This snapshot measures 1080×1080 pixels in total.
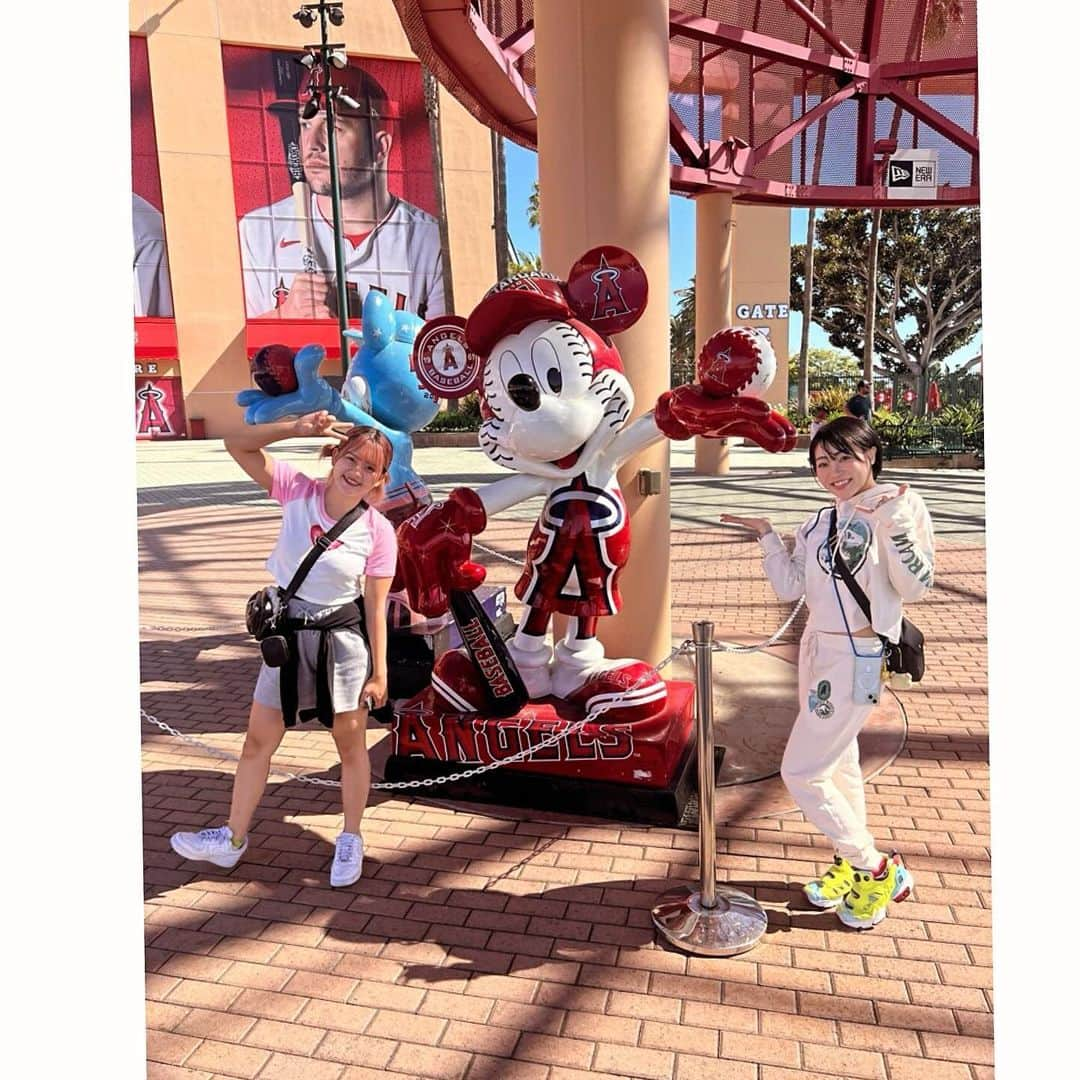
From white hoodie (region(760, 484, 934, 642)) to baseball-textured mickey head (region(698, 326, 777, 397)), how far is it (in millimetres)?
836

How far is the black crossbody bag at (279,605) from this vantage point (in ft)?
10.4

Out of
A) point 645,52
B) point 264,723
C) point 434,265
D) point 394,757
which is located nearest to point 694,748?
point 394,757

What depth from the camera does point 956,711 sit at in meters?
5.03

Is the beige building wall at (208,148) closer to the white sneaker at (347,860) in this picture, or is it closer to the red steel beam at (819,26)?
the red steel beam at (819,26)

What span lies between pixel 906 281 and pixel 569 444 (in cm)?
3618

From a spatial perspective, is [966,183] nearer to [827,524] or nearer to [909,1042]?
[827,524]

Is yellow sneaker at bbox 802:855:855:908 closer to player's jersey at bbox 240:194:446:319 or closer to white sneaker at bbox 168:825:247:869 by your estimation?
white sneaker at bbox 168:825:247:869

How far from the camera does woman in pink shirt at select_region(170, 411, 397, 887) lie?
10.6ft

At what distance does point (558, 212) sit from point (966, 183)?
1225cm

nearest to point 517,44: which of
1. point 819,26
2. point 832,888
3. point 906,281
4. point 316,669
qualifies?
point 819,26

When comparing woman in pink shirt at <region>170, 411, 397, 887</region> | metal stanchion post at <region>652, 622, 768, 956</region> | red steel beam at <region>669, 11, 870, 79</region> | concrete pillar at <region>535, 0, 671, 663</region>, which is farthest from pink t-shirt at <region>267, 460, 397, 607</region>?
red steel beam at <region>669, 11, 870, 79</region>

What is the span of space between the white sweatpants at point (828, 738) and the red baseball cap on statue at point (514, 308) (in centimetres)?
168

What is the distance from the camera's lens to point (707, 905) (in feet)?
9.91

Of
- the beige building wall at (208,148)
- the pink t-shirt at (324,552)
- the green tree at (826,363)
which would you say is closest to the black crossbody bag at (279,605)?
the pink t-shirt at (324,552)
